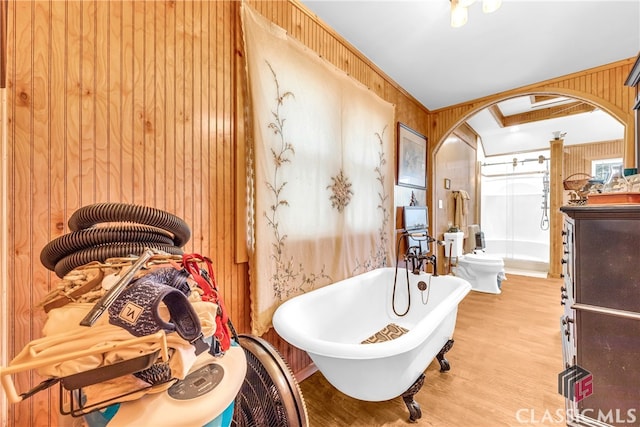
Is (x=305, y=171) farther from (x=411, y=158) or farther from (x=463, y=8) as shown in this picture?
(x=411, y=158)

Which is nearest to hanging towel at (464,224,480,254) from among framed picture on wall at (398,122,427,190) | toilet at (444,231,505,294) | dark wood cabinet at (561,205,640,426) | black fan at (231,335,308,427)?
toilet at (444,231,505,294)

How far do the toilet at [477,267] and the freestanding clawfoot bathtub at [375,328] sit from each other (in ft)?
5.28

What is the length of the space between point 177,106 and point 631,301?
211cm

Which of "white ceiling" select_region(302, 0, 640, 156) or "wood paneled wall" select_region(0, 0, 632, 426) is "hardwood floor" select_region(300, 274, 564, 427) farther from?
"white ceiling" select_region(302, 0, 640, 156)

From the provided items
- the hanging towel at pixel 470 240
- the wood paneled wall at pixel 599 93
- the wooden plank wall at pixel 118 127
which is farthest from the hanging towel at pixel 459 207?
the wooden plank wall at pixel 118 127

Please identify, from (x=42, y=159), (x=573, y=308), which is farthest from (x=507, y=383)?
(x=42, y=159)

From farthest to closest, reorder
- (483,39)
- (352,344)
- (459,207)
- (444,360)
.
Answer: (459,207), (483,39), (444,360), (352,344)

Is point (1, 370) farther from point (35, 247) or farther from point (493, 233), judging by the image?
point (493, 233)

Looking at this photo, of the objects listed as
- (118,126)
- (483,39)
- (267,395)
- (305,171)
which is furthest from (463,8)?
(267,395)

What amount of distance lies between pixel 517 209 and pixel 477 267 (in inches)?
106

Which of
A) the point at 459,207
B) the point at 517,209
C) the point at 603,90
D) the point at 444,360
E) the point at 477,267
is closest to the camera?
the point at 444,360

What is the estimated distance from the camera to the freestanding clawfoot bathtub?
1.12 meters

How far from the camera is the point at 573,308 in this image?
1179 mm

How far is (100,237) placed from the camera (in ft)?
1.85
